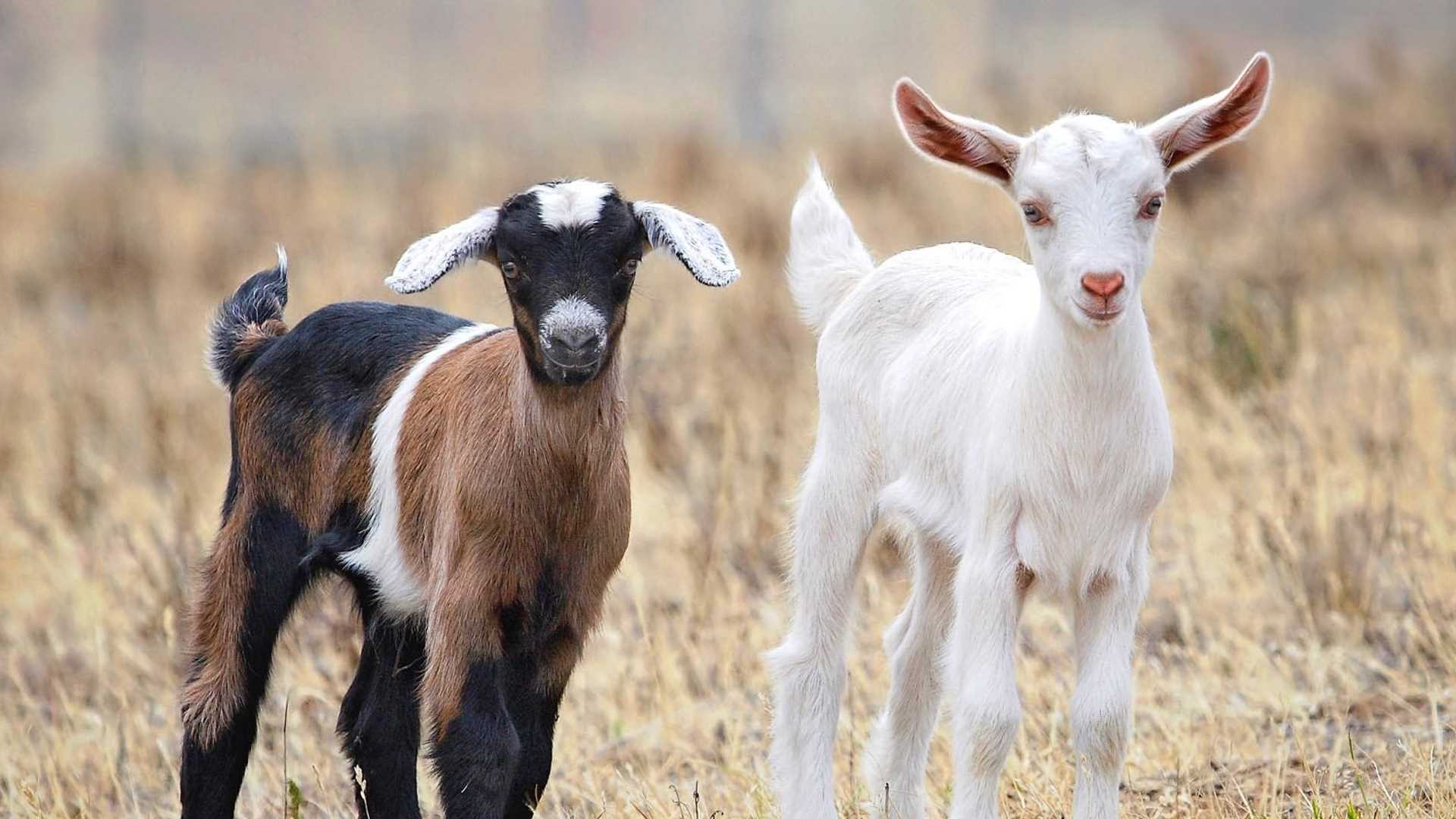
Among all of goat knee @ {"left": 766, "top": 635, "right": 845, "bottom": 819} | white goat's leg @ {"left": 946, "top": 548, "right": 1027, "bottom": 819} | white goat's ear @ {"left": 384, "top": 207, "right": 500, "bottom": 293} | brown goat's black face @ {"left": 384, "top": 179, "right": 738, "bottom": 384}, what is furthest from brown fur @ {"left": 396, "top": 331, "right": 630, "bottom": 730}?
white goat's leg @ {"left": 946, "top": 548, "right": 1027, "bottom": 819}

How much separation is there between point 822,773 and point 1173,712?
172 centimetres

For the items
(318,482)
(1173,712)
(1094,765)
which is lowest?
(1173,712)

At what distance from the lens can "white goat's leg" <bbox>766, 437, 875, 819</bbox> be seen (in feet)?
Answer: 15.9

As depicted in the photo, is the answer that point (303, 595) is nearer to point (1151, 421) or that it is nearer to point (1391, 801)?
point (1151, 421)

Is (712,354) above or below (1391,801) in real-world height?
above

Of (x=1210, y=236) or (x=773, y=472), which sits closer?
(x=773, y=472)

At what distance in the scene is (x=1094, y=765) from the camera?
414 cm

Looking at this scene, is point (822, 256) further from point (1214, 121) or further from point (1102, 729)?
point (1102, 729)

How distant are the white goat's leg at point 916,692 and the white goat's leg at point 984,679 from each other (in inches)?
30.0

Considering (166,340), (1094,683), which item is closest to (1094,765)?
(1094,683)

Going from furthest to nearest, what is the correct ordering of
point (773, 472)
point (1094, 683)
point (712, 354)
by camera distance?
point (712, 354), point (773, 472), point (1094, 683)

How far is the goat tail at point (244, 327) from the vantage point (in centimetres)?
541

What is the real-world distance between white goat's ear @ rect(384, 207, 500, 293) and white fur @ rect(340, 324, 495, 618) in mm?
588

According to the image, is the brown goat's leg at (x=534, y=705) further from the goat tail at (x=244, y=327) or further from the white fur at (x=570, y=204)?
the goat tail at (x=244, y=327)
